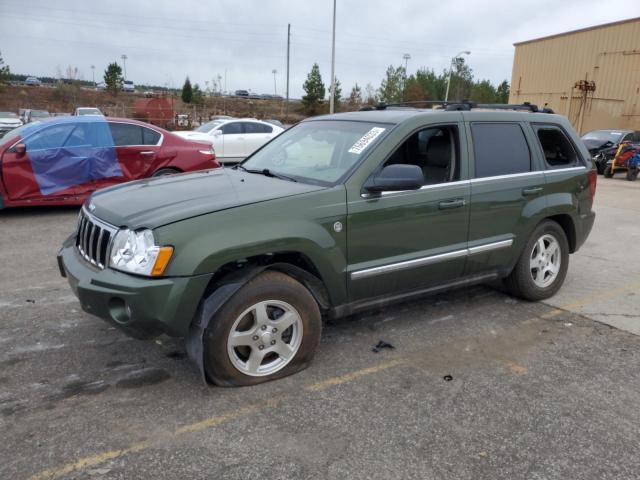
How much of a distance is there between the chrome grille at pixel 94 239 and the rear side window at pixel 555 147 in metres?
3.72

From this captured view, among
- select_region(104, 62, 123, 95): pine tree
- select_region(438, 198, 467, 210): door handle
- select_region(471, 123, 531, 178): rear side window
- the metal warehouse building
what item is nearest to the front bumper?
select_region(438, 198, 467, 210): door handle

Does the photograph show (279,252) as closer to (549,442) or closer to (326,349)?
(326,349)

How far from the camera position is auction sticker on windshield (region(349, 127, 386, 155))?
12.3 ft

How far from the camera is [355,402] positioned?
123 inches

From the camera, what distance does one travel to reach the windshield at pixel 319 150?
3.74 meters

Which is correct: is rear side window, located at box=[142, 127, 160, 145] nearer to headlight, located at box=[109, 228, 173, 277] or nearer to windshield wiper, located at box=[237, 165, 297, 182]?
windshield wiper, located at box=[237, 165, 297, 182]

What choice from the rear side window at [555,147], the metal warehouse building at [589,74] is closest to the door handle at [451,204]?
the rear side window at [555,147]

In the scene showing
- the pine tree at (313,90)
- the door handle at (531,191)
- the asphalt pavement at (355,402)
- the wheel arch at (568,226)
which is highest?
the pine tree at (313,90)

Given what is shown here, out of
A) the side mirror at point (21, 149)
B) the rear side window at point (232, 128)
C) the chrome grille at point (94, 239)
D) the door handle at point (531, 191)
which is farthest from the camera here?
the rear side window at point (232, 128)

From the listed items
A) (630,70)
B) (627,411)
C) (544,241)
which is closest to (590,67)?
(630,70)

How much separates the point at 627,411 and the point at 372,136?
2.40 meters

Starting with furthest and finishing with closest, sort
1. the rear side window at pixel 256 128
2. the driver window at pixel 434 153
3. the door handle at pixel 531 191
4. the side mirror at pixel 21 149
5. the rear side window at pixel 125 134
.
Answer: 1. the rear side window at pixel 256 128
2. the rear side window at pixel 125 134
3. the side mirror at pixel 21 149
4. the door handle at pixel 531 191
5. the driver window at pixel 434 153

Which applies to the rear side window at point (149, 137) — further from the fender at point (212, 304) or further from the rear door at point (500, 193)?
the fender at point (212, 304)

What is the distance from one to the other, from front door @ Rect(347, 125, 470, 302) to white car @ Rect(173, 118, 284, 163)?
1062 cm
